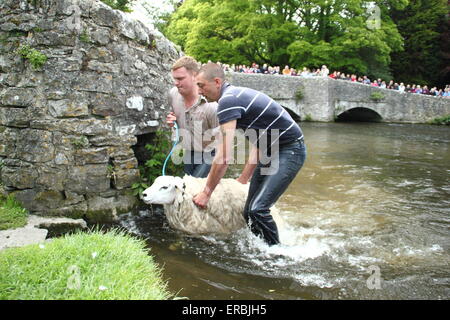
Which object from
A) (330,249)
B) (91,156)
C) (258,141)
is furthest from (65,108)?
(330,249)

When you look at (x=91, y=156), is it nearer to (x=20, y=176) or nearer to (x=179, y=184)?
(x=20, y=176)

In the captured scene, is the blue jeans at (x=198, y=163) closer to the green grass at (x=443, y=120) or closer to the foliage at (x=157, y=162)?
the foliage at (x=157, y=162)

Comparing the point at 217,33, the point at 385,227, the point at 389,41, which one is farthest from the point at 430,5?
the point at 385,227

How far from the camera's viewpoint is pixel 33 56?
4.76 m

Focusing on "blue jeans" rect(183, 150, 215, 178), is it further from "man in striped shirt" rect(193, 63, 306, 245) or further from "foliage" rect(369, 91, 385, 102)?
"foliage" rect(369, 91, 385, 102)

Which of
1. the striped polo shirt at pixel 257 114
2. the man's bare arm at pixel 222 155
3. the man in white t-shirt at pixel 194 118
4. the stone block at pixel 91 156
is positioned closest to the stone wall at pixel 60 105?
the stone block at pixel 91 156

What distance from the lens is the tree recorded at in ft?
109

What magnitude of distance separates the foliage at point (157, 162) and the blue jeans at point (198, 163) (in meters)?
0.69

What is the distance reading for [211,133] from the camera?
16.7 feet

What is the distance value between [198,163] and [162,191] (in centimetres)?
100

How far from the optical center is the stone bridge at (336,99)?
81.8 ft

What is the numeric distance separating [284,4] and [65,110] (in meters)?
30.8
